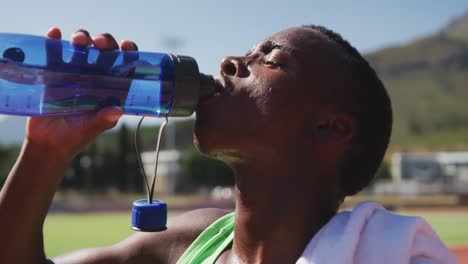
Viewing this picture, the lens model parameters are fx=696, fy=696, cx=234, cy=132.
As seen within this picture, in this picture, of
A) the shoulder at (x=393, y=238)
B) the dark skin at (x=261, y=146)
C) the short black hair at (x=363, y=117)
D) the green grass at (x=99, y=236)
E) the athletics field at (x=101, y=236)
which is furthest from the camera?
the green grass at (x=99, y=236)

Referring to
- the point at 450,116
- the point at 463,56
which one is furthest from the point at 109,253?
the point at 463,56

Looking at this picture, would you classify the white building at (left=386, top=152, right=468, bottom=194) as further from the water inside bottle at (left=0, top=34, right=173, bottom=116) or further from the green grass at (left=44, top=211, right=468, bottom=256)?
the water inside bottle at (left=0, top=34, right=173, bottom=116)

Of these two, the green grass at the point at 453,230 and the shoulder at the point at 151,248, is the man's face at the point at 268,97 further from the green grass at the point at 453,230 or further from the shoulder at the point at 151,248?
the green grass at the point at 453,230

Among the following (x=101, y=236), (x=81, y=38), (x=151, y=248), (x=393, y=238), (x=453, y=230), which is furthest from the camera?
(x=101, y=236)

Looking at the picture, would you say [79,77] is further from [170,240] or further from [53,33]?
[170,240]

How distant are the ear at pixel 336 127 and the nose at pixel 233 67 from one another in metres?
0.29

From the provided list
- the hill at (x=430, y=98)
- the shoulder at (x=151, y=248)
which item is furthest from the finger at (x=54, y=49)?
the hill at (x=430, y=98)

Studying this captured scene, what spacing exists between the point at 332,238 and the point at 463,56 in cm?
19976

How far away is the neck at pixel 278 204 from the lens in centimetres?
216

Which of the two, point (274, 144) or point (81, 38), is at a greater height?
point (81, 38)

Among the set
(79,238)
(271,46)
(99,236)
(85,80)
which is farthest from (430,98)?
(85,80)

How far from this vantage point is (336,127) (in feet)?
7.33

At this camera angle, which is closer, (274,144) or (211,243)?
(274,144)

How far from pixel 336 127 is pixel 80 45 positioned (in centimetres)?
84
